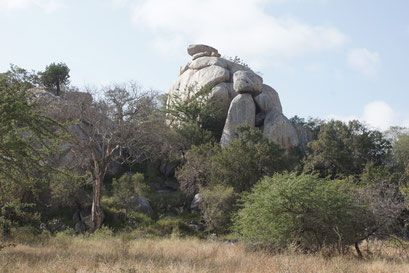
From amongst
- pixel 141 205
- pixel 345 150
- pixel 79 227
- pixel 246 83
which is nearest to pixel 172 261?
pixel 79 227

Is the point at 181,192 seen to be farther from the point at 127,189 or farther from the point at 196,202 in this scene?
the point at 127,189

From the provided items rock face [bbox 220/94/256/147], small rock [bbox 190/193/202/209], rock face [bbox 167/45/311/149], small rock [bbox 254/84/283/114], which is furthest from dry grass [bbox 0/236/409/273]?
small rock [bbox 254/84/283/114]

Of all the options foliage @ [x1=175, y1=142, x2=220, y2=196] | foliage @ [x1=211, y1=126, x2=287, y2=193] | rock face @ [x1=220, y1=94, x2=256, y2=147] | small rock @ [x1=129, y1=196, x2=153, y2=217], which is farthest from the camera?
rock face @ [x1=220, y1=94, x2=256, y2=147]

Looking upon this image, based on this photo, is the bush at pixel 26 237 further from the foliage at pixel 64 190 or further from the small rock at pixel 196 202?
the small rock at pixel 196 202

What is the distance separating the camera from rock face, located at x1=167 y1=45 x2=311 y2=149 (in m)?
34.5

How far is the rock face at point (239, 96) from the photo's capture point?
3447 centimetres

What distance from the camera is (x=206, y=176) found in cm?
2673

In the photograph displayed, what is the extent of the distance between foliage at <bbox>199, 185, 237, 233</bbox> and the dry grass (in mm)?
8334

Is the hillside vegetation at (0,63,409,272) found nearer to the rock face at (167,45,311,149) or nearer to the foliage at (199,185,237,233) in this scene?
the foliage at (199,185,237,233)

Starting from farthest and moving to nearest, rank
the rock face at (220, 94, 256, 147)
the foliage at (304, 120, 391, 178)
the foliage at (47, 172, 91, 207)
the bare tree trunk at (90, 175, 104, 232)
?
the rock face at (220, 94, 256, 147) → the foliage at (304, 120, 391, 178) → the foliage at (47, 172, 91, 207) → the bare tree trunk at (90, 175, 104, 232)

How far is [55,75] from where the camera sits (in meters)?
39.4

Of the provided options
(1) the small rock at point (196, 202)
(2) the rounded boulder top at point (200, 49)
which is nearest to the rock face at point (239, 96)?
(2) the rounded boulder top at point (200, 49)

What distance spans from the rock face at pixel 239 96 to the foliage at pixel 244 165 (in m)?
5.32

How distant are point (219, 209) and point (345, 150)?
39.1 ft
